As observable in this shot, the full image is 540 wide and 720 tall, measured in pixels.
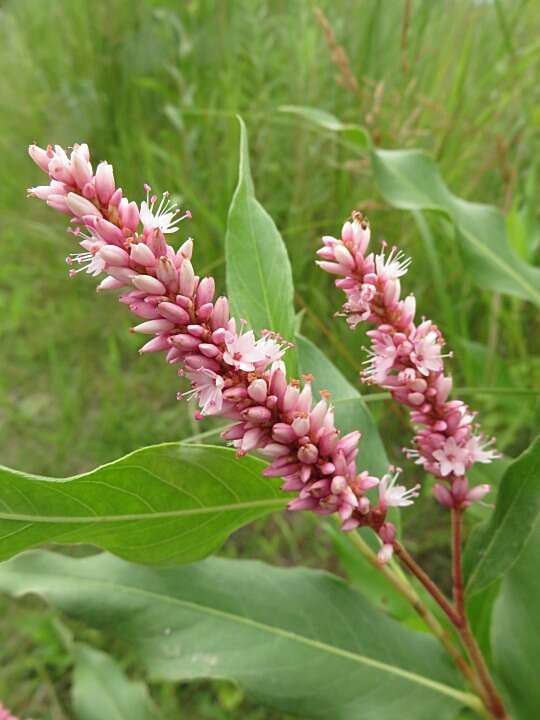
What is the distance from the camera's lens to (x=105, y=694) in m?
1.69

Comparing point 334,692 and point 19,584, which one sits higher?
point 19,584

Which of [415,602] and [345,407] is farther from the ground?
[345,407]

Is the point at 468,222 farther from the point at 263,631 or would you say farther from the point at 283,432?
the point at 283,432

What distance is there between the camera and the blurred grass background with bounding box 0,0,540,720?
2.13m

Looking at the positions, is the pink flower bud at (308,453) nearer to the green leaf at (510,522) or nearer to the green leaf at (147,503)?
the green leaf at (147,503)

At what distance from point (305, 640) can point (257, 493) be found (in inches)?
17.5

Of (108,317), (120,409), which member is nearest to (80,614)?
(120,409)

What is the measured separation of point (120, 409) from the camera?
96.3 inches

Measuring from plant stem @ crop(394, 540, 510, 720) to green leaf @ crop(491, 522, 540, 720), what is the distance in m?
0.14

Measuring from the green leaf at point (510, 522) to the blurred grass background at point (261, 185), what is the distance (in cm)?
76

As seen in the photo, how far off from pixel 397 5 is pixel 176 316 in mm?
2662

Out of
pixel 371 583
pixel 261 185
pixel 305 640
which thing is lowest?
pixel 371 583

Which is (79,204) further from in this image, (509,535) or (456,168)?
(456,168)

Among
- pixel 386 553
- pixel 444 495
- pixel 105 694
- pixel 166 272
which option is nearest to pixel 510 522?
pixel 444 495
